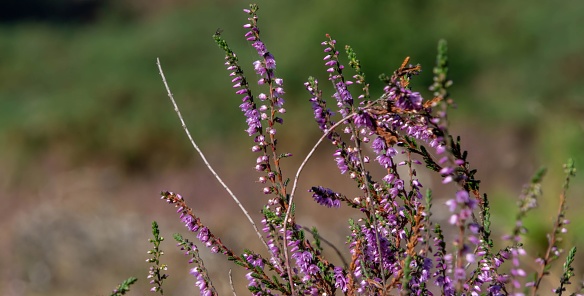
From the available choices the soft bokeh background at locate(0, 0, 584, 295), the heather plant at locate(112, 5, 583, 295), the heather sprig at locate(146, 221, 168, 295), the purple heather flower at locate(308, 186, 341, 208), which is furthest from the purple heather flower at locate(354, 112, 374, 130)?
the soft bokeh background at locate(0, 0, 584, 295)

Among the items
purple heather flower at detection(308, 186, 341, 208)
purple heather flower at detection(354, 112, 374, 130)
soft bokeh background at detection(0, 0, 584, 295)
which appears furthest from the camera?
soft bokeh background at detection(0, 0, 584, 295)

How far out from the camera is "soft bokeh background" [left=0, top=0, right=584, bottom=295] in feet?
35.4

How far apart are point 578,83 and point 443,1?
454 cm

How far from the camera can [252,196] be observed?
41.3 feet

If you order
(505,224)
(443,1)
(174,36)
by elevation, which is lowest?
(505,224)

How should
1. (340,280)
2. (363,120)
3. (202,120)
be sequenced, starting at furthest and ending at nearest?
(202,120), (340,280), (363,120)

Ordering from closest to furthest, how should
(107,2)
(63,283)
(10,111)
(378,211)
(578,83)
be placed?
(378,211) < (63,283) < (578,83) < (10,111) < (107,2)

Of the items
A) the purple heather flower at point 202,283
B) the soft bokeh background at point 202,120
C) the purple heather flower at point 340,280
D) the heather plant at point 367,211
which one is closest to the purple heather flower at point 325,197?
the heather plant at point 367,211

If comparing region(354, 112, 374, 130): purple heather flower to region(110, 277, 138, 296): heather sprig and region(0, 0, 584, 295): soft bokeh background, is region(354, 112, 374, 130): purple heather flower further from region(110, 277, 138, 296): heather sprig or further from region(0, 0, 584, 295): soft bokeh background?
region(0, 0, 584, 295): soft bokeh background

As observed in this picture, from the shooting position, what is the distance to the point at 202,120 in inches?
602

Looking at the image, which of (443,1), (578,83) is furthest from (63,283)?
(443,1)

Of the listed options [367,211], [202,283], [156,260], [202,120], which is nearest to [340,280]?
[367,211]

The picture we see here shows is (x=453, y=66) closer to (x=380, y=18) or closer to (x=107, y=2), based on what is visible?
(x=380, y=18)

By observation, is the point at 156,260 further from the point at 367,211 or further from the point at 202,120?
the point at 202,120
